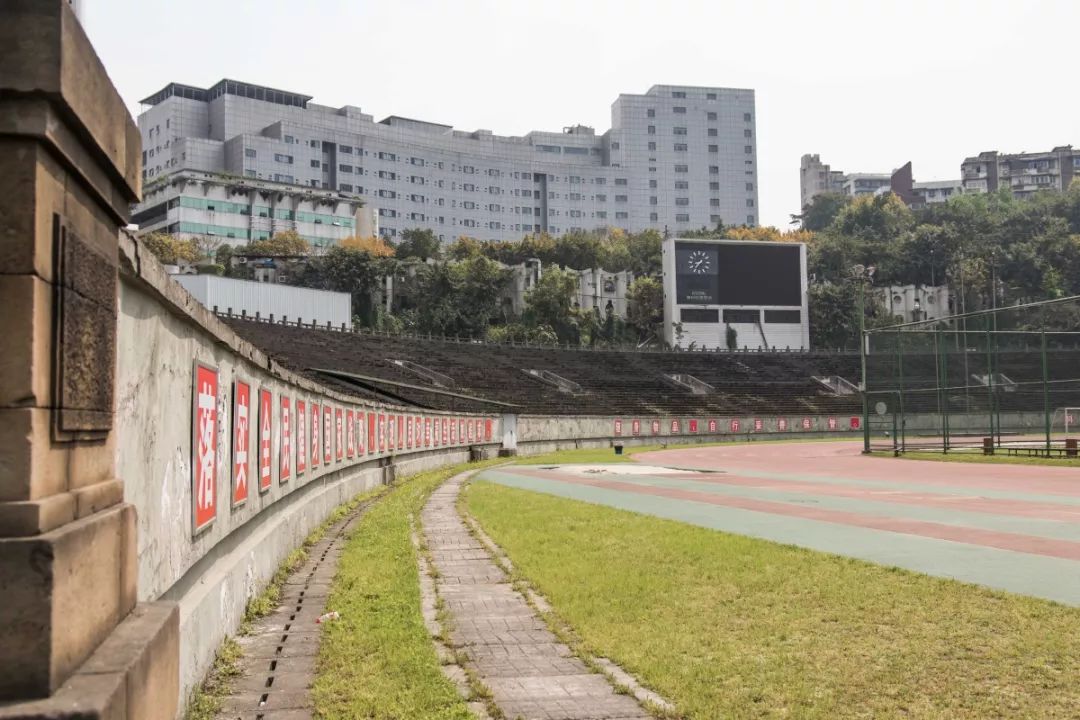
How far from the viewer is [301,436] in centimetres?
1406

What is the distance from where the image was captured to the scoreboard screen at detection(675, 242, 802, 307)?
94.6 m

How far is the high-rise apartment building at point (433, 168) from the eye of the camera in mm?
121250

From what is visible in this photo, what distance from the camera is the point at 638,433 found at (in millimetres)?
64500

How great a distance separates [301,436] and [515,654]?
770 centimetres

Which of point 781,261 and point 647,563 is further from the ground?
point 781,261

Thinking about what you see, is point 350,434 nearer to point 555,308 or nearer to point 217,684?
point 217,684

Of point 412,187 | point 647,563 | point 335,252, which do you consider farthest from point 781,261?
Answer: point 647,563

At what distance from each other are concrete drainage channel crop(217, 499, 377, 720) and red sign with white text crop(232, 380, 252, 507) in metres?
1.17

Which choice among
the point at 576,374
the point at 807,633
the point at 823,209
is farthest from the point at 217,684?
the point at 823,209

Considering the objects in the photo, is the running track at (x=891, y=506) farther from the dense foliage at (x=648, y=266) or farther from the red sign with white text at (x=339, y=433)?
the dense foliage at (x=648, y=266)

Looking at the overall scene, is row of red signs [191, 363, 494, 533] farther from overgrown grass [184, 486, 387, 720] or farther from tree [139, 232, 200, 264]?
tree [139, 232, 200, 264]

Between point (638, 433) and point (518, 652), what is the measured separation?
57691 millimetres

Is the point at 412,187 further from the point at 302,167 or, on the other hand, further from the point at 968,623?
the point at 968,623

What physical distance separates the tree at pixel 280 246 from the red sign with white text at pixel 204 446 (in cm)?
10004
